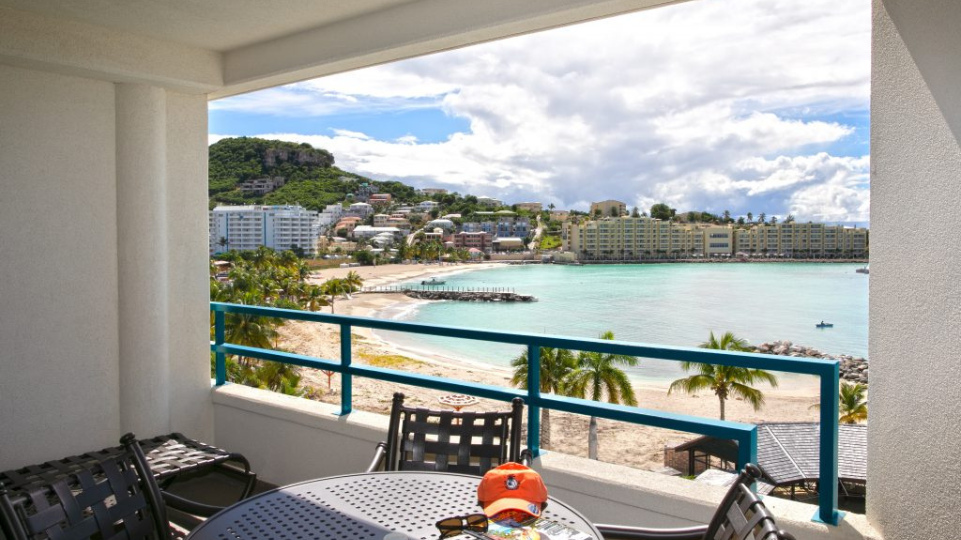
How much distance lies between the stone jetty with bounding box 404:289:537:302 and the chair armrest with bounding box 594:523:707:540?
56.1 meters

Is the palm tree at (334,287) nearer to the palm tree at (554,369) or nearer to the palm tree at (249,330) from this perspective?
the palm tree at (249,330)

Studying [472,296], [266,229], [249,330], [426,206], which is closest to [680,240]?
[472,296]

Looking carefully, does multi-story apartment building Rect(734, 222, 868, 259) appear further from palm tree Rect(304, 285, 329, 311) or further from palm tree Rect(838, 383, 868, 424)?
palm tree Rect(304, 285, 329, 311)

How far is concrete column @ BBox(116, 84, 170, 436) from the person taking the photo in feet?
12.2

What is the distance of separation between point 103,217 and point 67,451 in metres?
1.27

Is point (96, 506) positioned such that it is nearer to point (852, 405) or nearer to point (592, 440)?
point (592, 440)

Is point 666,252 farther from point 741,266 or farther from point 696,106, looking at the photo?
point 696,106

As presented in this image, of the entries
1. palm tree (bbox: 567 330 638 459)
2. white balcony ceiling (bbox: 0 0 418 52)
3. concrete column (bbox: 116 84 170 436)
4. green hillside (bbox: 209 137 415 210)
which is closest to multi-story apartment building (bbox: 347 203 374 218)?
green hillside (bbox: 209 137 415 210)

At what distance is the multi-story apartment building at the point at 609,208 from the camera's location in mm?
65875

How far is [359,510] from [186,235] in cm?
281

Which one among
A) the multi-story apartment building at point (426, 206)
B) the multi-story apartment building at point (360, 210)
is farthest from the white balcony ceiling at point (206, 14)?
the multi-story apartment building at point (426, 206)

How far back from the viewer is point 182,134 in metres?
4.03

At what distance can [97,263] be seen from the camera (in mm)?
3684

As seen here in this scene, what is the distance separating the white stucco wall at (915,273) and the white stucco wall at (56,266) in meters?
3.68
